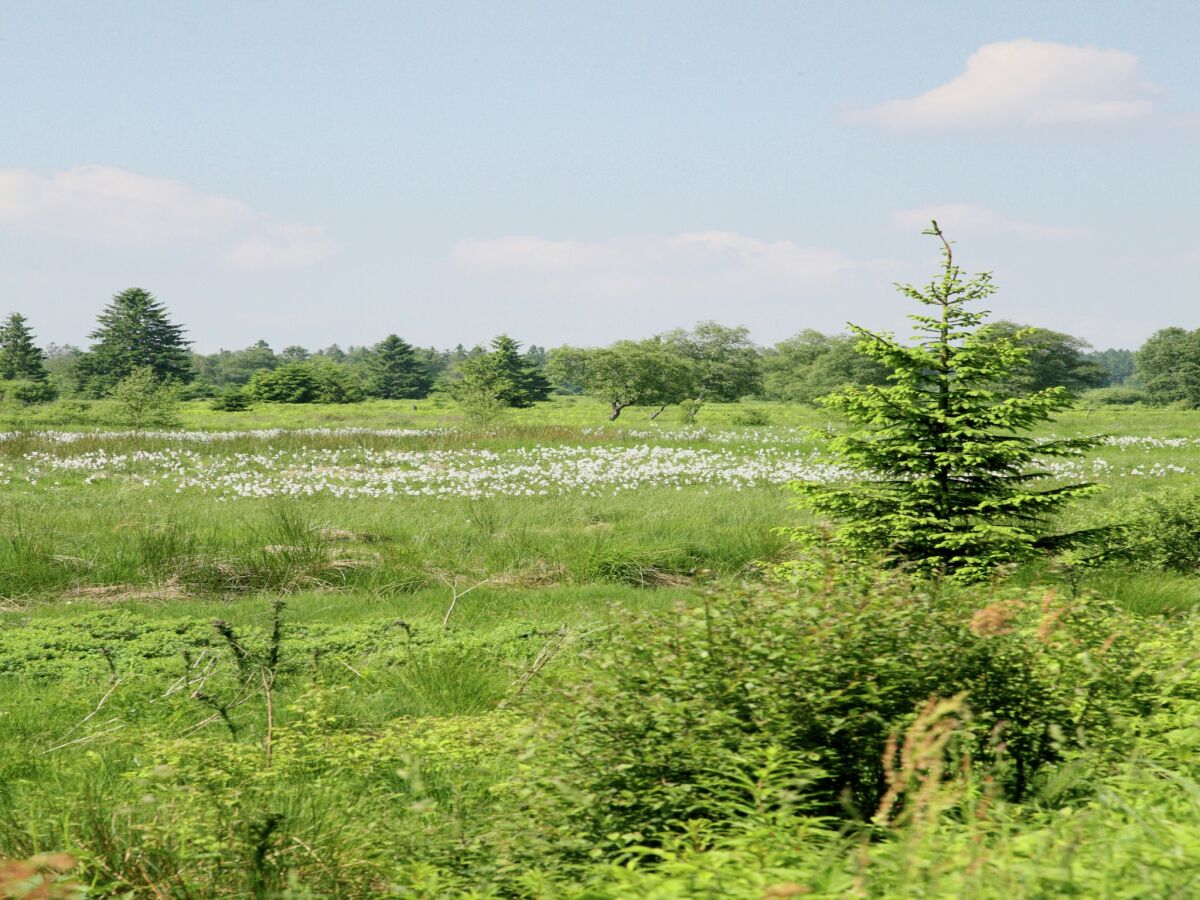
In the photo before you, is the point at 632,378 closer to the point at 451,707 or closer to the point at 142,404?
the point at 142,404

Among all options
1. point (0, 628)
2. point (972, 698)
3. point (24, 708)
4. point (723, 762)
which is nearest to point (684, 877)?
point (723, 762)

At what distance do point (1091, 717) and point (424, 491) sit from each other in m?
13.8

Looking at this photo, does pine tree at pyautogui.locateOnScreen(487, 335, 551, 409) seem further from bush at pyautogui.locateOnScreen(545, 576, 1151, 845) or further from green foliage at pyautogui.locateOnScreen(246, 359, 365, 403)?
bush at pyautogui.locateOnScreen(545, 576, 1151, 845)

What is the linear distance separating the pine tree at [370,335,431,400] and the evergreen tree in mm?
26493

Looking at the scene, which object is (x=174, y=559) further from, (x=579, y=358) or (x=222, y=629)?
(x=579, y=358)

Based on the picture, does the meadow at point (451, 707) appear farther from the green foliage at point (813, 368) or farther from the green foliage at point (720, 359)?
the green foliage at point (720, 359)

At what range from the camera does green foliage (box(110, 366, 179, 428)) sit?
30.4 metres

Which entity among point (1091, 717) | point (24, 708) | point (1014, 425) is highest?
point (1014, 425)

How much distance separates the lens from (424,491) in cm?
1686

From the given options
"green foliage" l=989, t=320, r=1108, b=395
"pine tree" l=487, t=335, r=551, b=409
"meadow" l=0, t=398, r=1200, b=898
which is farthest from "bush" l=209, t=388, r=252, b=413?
"green foliage" l=989, t=320, r=1108, b=395

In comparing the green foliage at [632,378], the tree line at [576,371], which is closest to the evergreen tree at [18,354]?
the tree line at [576,371]

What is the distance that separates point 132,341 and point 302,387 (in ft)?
49.6

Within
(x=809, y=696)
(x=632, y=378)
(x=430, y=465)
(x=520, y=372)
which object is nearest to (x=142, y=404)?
(x=430, y=465)

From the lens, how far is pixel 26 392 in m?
56.1
